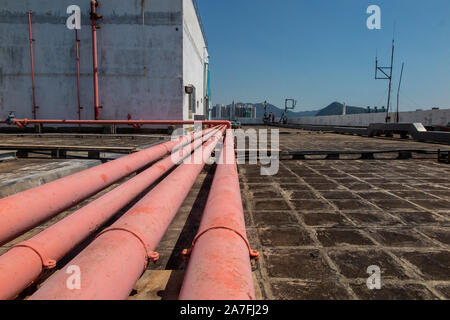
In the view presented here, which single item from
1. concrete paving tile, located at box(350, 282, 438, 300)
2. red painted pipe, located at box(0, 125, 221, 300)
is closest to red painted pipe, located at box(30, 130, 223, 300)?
red painted pipe, located at box(0, 125, 221, 300)

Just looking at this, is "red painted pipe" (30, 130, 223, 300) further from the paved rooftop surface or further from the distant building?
the distant building

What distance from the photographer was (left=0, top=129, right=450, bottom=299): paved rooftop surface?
1.69m

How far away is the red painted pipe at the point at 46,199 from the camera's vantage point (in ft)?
4.56

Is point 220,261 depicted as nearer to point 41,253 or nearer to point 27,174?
point 41,253

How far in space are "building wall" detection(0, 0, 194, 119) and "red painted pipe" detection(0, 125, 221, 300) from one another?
11.6 meters

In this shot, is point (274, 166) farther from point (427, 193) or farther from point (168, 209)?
point (168, 209)

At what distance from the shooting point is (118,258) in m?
1.13

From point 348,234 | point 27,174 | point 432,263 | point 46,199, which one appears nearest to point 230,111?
point 27,174

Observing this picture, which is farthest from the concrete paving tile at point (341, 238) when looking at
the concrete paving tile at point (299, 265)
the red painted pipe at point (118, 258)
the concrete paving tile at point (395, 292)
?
the red painted pipe at point (118, 258)

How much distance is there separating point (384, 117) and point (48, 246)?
2630 centimetres

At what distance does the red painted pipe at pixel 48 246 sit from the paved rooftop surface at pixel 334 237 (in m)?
0.46

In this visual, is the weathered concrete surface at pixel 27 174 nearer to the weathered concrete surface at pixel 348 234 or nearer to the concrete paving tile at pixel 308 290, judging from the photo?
the weathered concrete surface at pixel 348 234
